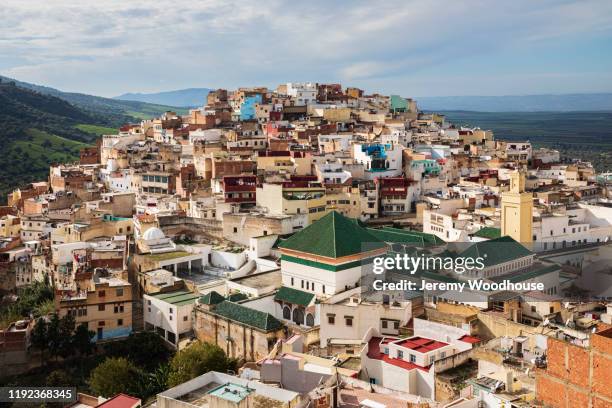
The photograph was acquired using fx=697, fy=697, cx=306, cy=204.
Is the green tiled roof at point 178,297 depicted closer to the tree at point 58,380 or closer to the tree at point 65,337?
the tree at point 65,337

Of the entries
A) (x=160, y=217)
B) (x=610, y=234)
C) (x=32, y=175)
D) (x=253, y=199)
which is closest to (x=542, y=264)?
(x=610, y=234)

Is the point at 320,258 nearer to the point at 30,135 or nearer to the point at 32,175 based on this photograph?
the point at 32,175

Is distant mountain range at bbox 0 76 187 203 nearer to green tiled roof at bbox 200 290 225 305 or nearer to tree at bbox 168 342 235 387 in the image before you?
green tiled roof at bbox 200 290 225 305

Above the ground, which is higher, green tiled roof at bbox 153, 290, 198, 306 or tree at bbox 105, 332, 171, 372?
green tiled roof at bbox 153, 290, 198, 306

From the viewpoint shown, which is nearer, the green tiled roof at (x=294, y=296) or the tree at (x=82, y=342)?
the green tiled roof at (x=294, y=296)

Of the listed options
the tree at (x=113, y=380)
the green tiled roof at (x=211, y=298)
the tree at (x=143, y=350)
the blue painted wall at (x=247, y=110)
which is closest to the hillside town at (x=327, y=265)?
the green tiled roof at (x=211, y=298)

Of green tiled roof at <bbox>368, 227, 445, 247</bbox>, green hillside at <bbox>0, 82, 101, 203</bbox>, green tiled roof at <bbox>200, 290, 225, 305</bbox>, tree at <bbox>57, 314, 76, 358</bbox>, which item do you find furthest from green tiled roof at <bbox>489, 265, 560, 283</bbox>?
green hillside at <bbox>0, 82, 101, 203</bbox>
